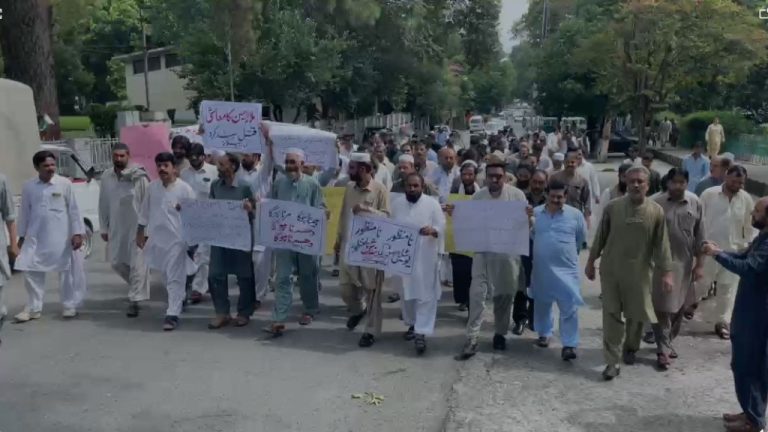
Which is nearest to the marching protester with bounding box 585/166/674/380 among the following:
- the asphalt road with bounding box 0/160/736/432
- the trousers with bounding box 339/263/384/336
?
the asphalt road with bounding box 0/160/736/432

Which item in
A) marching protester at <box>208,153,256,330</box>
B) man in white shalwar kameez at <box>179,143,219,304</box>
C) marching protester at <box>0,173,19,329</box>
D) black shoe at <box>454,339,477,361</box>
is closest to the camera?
marching protester at <box>0,173,19,329</box>

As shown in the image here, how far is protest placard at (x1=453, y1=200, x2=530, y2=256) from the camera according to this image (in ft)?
23.6

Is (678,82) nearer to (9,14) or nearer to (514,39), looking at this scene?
(9,14)

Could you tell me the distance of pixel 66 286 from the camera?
880 centimetres

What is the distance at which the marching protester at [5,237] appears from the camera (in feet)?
21.5

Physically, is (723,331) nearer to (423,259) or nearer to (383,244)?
(423,259)

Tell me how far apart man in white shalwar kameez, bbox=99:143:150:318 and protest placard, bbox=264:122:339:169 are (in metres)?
1.47

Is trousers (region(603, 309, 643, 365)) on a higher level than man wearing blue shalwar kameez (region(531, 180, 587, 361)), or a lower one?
lower

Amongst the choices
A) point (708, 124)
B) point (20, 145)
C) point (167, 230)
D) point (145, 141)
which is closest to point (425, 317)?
point (167, 230)

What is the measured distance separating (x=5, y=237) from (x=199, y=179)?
3.09 metres

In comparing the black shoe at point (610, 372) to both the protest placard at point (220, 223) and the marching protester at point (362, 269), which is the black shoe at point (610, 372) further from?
the protest placard at point (220, 223)

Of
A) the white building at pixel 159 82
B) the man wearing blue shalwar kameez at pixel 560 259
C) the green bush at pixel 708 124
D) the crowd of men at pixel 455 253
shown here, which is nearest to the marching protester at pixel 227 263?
the crowd of men at pixel 455 253

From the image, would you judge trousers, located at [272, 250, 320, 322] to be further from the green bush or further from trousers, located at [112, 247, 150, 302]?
the green bush

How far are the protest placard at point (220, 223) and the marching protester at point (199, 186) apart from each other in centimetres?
126
